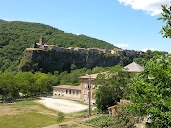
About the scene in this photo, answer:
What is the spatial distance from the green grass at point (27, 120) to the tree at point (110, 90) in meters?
7.86

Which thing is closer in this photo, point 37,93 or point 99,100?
point 99,100

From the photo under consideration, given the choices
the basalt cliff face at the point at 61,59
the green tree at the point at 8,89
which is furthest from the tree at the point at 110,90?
the basalt cliff face at the point at 61,59

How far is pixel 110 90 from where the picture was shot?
4688 cm

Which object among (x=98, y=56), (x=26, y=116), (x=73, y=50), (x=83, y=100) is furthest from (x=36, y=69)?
(x=26, y=116)

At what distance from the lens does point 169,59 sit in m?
12.1

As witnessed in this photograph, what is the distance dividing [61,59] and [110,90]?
358 ft

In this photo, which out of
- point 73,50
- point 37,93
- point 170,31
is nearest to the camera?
point 170,31

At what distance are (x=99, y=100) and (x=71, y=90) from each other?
98.9ft

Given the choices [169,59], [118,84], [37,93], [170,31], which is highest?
[170,31]

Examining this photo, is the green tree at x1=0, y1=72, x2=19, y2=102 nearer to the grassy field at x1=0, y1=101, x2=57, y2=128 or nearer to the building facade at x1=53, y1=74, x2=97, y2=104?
the building facade at x1=53, y1=74, x2=97, y2=104

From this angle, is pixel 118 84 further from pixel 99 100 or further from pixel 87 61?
pixel 87 61

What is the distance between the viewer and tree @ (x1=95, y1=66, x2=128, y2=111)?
47094mm

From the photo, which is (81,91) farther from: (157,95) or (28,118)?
(157,95)

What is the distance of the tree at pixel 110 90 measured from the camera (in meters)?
47.1
